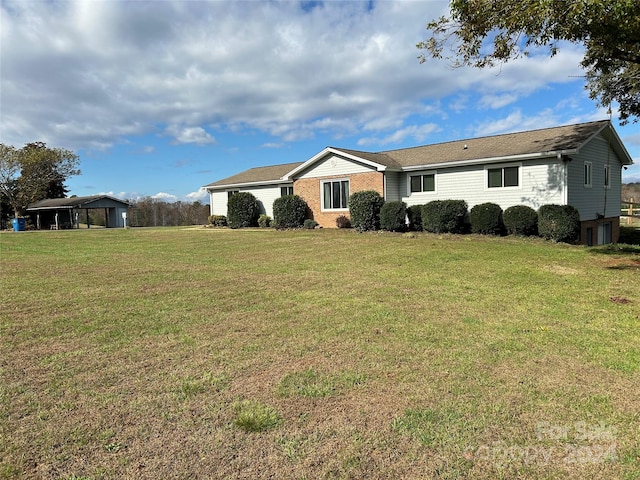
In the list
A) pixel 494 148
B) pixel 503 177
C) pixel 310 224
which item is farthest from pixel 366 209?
pixel 494 148

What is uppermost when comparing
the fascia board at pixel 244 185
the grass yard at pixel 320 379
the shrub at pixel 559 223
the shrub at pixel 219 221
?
the fascia board at pixel 244 185

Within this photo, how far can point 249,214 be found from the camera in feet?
85.0

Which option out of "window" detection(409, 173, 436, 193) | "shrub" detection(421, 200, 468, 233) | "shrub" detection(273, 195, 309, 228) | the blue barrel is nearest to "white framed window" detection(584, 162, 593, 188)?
"shrub" detection(421, 200, 468, 233)

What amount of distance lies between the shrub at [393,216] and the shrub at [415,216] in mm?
283

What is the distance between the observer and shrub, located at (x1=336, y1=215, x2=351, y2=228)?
21.2 meters

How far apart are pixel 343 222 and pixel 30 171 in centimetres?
3981

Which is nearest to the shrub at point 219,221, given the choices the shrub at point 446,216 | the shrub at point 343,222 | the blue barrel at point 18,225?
the shrub at point 343,222

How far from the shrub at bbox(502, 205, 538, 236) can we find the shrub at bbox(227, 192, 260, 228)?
15356mm

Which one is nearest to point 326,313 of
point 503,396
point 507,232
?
point 503,396

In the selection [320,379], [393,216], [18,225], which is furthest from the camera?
[18,225]

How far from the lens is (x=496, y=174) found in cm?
1734

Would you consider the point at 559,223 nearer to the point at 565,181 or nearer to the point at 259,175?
the point at 565,181

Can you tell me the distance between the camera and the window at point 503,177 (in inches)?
664

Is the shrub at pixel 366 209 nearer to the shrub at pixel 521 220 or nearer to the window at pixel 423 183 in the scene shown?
the window at pixel 423 183
